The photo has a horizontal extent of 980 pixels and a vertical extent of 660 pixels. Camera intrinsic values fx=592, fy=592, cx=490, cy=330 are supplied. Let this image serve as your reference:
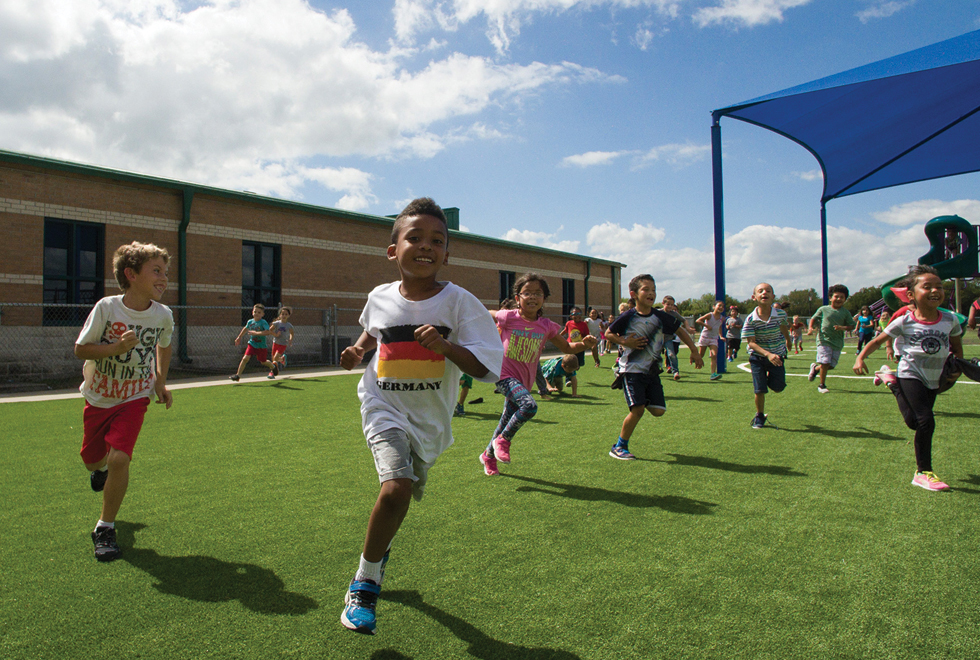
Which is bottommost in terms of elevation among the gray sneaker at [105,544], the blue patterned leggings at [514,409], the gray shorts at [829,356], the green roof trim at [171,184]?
the gray sneaker at [105,544]

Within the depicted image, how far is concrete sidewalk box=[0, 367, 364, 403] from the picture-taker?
11.5m

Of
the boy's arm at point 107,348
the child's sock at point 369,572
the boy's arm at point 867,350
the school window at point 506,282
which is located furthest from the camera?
the school window at point 506,282

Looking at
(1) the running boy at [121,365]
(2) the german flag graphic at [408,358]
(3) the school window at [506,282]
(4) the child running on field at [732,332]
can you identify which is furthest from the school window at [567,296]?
(2) the german flag graphic at [408,358]

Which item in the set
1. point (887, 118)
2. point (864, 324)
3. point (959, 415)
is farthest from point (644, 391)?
point (864, 324)

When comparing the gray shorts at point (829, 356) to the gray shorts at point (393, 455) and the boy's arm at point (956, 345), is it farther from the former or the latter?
the gray shorts at point (393, 455)

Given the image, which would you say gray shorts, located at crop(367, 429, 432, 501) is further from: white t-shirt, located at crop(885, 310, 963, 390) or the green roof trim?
the green roof trim

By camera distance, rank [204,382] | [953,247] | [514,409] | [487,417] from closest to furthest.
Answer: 1. [514,409]
2. [487,417]
3. [204,382]
4. [953,247]

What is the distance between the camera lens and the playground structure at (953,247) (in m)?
23.3

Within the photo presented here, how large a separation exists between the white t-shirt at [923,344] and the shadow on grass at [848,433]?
2128 mm

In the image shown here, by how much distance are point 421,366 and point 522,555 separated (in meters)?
1.31

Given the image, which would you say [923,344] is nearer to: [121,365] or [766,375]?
[766,375]

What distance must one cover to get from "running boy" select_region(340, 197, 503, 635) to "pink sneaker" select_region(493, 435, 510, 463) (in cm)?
239

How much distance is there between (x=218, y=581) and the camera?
9.81ft

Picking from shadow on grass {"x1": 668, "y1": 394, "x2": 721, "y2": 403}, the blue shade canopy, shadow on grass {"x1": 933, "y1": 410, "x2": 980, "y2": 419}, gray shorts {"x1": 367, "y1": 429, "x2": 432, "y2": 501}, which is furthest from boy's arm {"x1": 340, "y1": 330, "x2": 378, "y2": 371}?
the blue shade canopy
